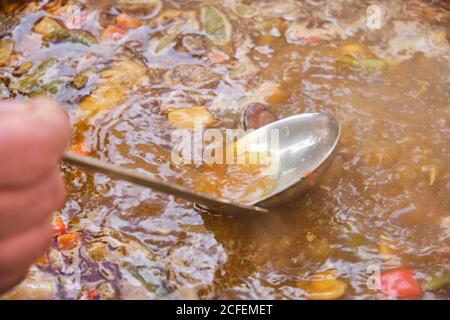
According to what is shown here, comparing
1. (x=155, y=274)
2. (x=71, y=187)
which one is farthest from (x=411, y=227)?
(x=71, y=187)

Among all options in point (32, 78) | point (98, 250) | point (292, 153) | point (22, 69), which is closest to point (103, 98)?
point (32, 78)

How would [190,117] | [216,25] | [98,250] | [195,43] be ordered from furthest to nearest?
[216,25] → [195,43] → [190,117] → [98,250]

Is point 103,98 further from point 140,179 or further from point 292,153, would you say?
point 140,179

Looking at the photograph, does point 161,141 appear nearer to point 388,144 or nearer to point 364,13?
point 388,144

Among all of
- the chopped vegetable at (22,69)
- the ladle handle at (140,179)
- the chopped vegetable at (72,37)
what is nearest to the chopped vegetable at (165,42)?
the chopped vegetable at (72,37)

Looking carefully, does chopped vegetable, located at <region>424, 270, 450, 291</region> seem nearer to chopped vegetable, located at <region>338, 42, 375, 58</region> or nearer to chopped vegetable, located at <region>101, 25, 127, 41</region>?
chopped vegetable, located at <region>338, 42, 375, 58</region>

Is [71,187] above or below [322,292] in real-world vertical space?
above

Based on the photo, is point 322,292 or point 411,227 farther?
point 411,227
